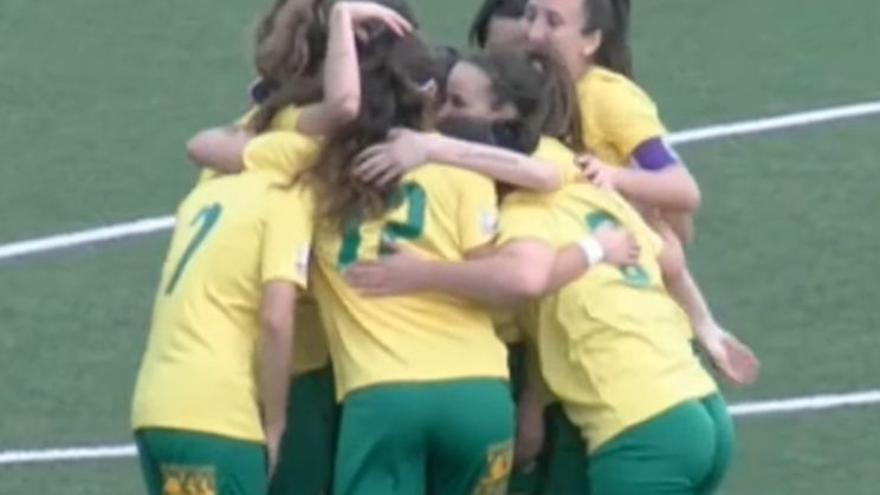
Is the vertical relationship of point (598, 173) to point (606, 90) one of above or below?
below

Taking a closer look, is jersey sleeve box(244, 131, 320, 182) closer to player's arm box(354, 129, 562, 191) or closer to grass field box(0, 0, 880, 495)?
player's arm box(354, 129, 562, 191)

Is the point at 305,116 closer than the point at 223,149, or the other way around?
the point at 305,116

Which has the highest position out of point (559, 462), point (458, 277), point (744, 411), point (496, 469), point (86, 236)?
point (458, 277)

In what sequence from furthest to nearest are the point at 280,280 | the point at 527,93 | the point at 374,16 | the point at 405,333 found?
1. the point at 527,93
2. the point at 374,16
3. the point at 405,333
4. the point at 280,280

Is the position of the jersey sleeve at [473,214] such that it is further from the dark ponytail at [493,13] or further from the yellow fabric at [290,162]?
the dark ponytail at [493,13]

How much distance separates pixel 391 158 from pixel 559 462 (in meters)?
0.87

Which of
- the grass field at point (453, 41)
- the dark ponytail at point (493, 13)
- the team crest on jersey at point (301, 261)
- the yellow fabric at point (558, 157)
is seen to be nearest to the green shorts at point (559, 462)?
the yellow fabric at point (558, 157)

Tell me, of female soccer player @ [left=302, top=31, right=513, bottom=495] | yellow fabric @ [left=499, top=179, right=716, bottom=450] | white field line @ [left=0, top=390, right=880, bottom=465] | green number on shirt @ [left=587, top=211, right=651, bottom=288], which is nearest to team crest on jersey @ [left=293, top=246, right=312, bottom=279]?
female soccer player @ [left=302, top=31, right=513, bottom=495]

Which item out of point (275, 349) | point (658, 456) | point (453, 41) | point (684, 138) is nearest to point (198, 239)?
point (275, 349)

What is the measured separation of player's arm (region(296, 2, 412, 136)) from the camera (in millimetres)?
6949

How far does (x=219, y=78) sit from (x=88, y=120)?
647mm

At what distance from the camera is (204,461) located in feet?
22.8

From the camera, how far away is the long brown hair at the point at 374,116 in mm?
6980

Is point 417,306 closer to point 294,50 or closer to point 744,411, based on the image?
point 294,50
